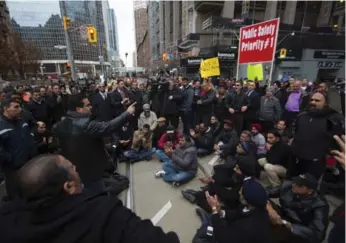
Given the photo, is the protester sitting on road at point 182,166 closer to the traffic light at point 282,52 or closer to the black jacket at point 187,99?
the black jacket at point 187,99

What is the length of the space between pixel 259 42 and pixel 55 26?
81.7 meters

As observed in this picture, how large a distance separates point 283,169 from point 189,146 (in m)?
1.74

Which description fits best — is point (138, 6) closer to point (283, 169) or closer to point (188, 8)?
point (188, 8)

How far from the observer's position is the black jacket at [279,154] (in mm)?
3611

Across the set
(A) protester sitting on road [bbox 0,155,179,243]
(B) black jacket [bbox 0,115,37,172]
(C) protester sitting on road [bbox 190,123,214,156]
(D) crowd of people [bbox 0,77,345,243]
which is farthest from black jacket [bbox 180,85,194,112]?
(A) protester sitting on road [bbox 0,155,179,243]

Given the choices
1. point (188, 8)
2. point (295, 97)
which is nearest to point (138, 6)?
point (188, 8)

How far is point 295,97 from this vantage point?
5.67 meters

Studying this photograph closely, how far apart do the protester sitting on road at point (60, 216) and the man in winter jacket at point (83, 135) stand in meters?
1.34

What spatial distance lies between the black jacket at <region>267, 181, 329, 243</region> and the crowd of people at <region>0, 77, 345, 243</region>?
1 cm

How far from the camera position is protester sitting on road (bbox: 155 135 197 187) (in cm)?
404

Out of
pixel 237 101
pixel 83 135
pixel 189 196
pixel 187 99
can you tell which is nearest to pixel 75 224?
pixel 83 135

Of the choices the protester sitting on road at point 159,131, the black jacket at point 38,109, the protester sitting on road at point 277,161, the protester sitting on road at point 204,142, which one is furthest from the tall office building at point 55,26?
the protester sitting on road at point 277,161

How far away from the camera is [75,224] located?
3.06 ft

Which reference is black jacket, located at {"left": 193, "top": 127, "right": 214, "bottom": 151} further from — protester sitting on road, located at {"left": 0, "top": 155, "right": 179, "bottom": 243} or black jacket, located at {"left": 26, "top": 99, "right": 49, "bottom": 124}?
black jacket, located at {"left": 26, "top": 99, "right": 49, "bottom": 124}
